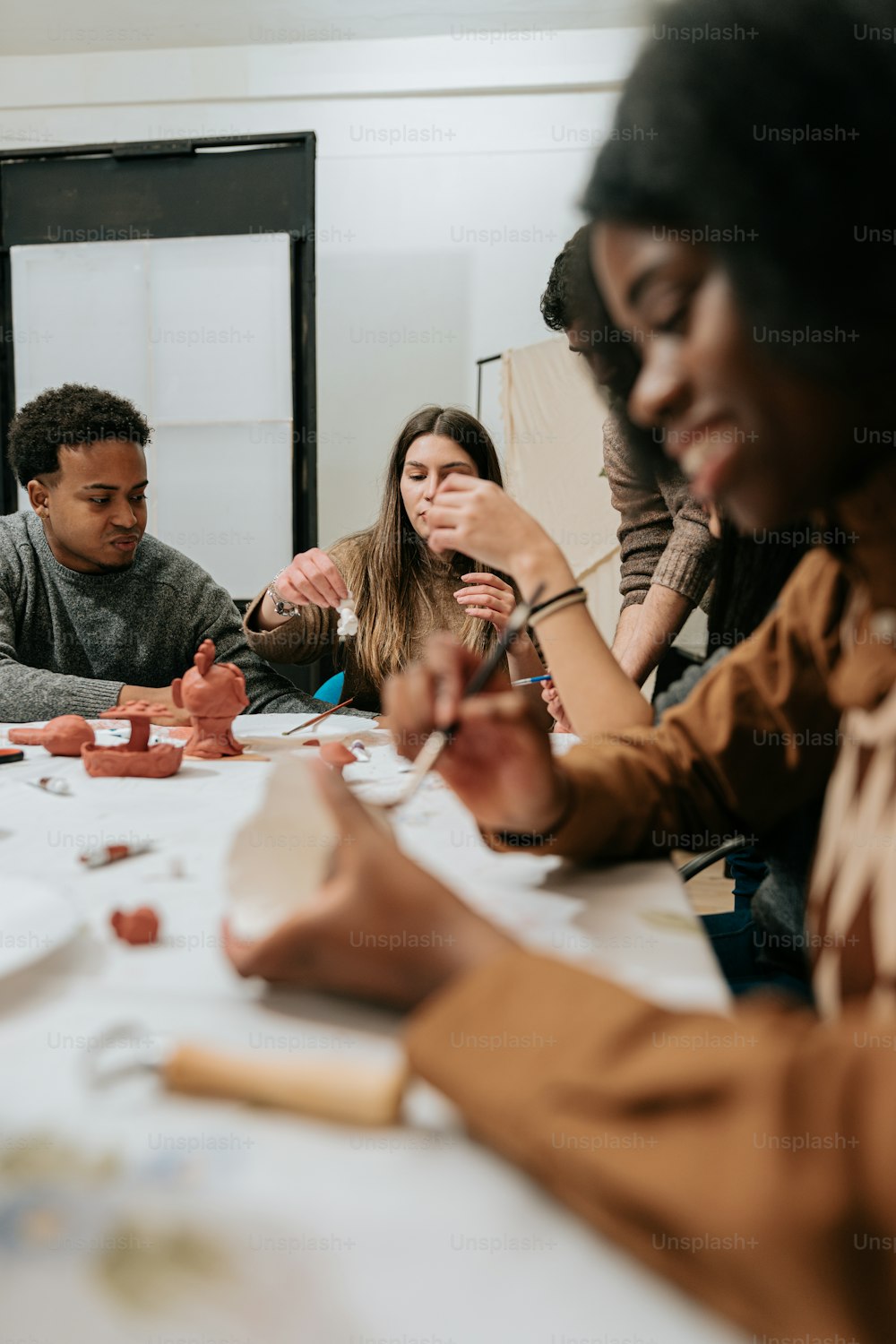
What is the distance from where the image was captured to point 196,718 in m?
1.37

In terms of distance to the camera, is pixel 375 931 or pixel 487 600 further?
pixel 487 600

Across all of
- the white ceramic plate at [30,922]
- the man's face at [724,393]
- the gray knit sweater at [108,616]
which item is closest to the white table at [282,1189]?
the white ceramic plate at [30,922]

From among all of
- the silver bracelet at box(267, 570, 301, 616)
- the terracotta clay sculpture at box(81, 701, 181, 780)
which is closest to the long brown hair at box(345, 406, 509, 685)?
the silver bracelet at box(267, 570, 301, 616)

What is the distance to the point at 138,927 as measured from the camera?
2.18 feet

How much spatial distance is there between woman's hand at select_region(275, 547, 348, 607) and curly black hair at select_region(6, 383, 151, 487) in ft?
2.24

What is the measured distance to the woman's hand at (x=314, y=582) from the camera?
2016mm

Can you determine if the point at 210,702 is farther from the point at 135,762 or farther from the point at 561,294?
the point at 561,294

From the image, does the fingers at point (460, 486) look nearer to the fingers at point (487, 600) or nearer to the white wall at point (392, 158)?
the fingers at point (487, 600)

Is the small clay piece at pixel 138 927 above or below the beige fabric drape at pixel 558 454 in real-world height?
below

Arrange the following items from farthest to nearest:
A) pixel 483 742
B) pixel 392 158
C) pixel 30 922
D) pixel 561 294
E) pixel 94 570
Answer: pixel 392 158, pixel 94 570, pixel 561 294, pixel 483 742, pixel 30 922

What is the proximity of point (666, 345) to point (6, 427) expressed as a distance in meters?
4.17

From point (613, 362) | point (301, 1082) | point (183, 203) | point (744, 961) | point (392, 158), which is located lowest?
point (744, 961)

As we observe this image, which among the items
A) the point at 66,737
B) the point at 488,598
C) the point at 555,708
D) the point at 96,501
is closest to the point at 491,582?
the point at 488,598

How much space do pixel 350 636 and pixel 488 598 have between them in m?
0.47
